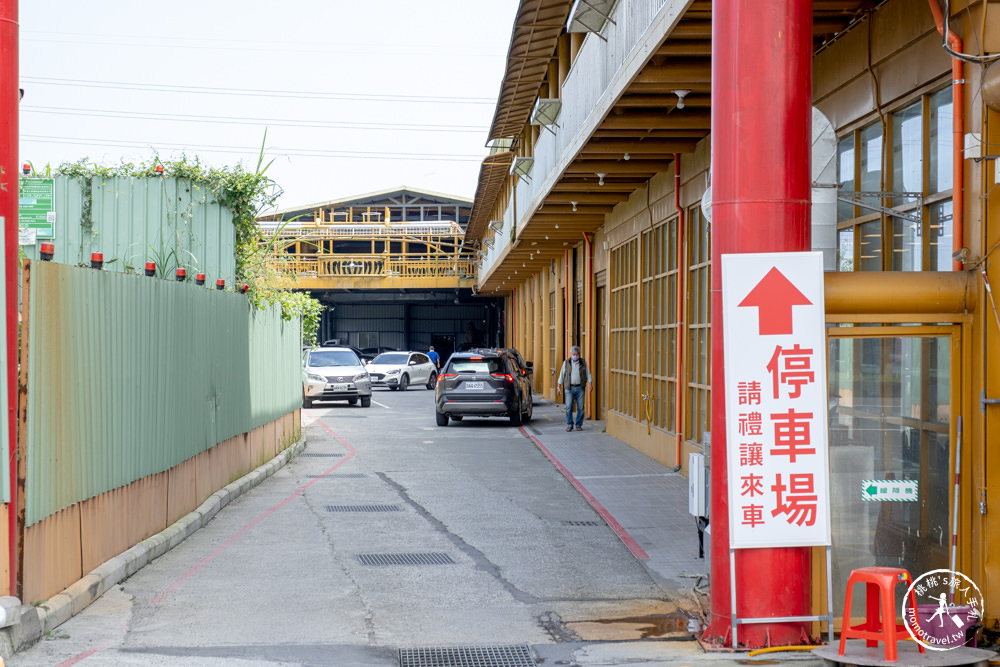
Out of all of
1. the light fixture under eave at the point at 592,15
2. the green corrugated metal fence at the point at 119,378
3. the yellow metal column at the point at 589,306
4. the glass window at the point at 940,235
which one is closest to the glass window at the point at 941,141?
the glass window at the point at 940,235

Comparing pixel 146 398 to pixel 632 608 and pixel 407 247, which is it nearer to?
pixel 632 608

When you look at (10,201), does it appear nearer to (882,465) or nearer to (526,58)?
(882,465)

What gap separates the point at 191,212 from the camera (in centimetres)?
1290

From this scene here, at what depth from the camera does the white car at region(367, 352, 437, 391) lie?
125ft

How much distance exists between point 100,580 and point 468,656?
112 inches

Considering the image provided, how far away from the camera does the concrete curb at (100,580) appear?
6.03m

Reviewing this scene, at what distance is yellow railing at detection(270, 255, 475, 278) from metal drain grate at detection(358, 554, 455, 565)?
3972 cm

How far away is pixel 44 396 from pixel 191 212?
21.5 feet

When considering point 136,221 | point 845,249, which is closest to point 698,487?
point 845,249

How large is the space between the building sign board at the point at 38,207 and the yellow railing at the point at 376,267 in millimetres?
35593

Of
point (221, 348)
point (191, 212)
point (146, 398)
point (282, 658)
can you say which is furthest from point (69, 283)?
point (191, 212)

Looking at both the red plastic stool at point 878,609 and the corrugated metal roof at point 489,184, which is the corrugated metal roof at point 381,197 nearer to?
the corrugated metal roof at point 489,184

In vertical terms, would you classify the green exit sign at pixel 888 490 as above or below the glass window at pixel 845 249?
below

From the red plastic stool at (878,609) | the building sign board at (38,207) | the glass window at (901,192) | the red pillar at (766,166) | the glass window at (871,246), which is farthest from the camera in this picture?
the building sign board at (38,207)
